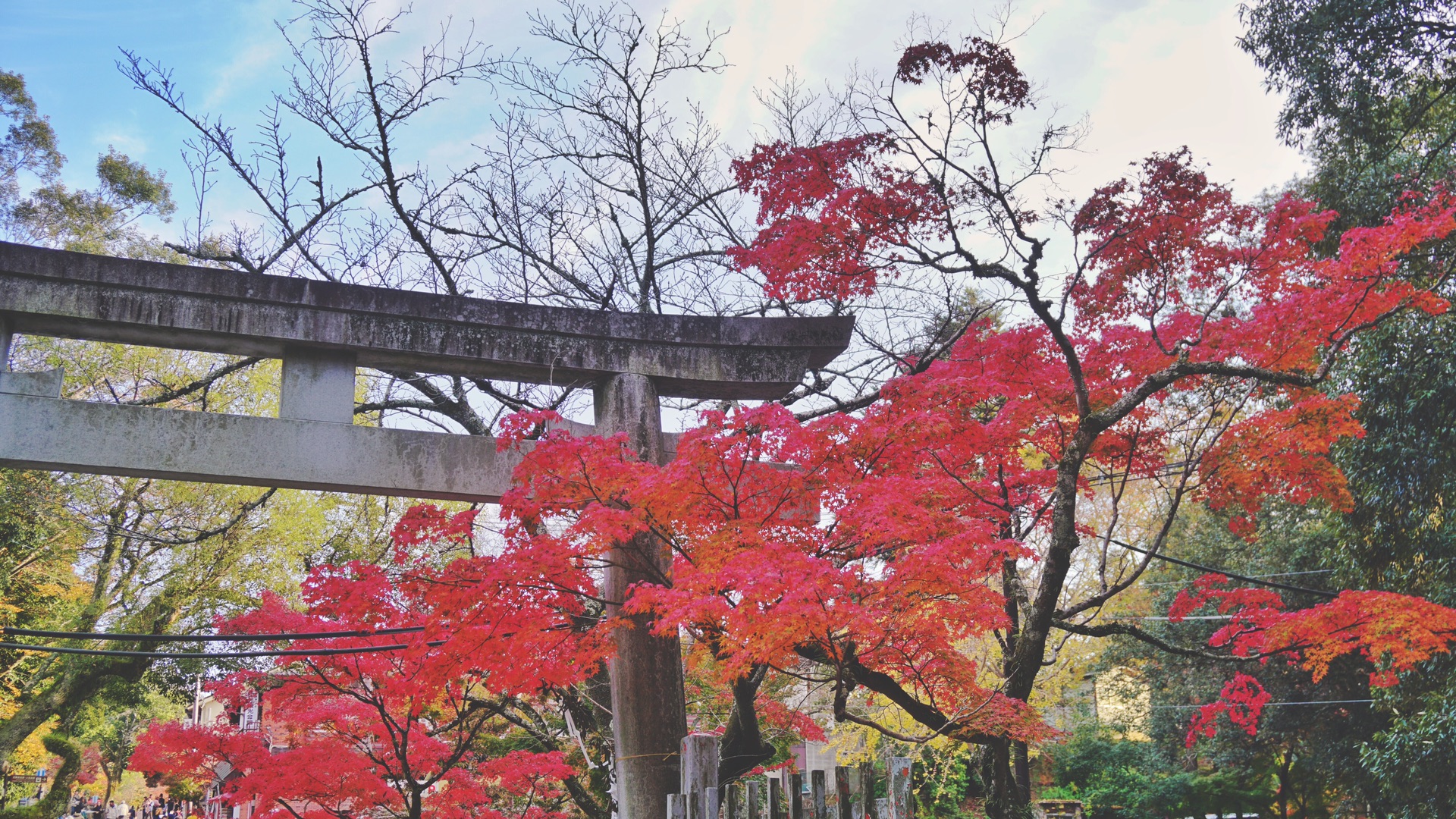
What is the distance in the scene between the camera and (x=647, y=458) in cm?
687

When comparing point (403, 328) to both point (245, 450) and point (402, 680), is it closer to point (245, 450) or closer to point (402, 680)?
point (245, 450)

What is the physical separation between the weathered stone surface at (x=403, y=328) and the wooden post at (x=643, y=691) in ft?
2.33

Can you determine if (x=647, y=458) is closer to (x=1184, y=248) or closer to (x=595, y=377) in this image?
(x=595, y=377)

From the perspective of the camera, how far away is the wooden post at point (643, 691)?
20.5 ft

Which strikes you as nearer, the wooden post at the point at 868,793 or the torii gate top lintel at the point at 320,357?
the wooden post at the point at 868,793

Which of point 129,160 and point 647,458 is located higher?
point 129,160

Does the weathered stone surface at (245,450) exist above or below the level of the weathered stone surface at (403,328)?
below

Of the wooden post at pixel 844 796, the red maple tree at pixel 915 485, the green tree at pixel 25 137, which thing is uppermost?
the green tree at pixel 25 137

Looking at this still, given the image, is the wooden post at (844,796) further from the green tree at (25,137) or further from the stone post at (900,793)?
the green tree at (25,137)

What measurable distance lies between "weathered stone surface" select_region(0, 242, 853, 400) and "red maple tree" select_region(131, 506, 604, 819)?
1.28 metres

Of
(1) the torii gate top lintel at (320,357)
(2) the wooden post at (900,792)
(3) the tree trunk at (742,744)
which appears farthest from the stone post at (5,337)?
(2) the wooden post at (900,792)

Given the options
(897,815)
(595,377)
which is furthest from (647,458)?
(897,815)

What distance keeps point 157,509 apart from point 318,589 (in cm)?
979

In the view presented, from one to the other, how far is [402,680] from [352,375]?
2702mm
